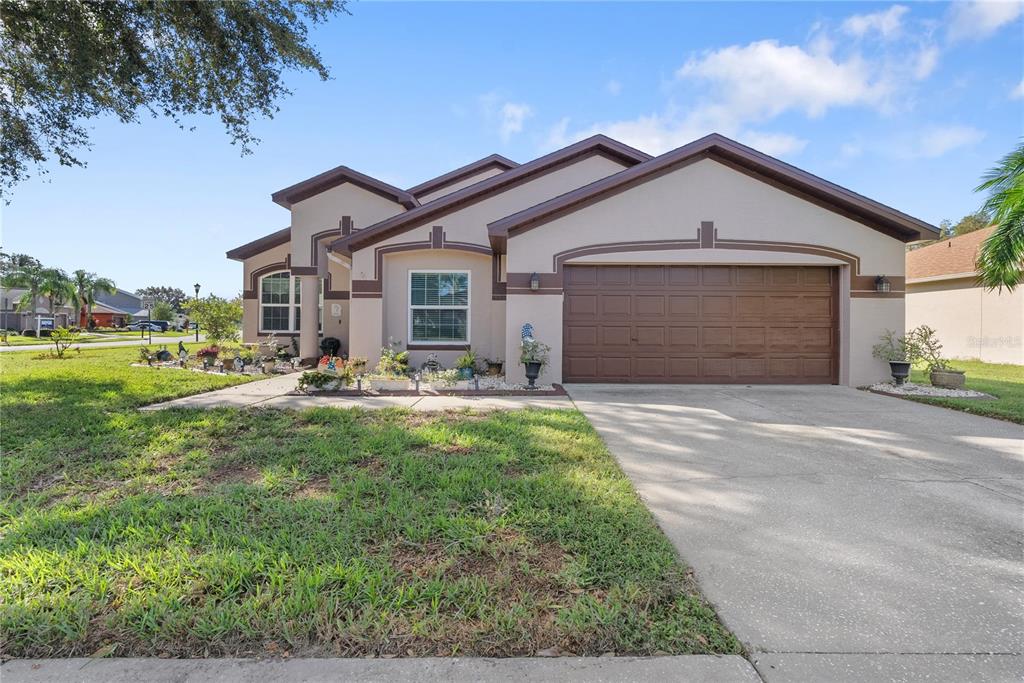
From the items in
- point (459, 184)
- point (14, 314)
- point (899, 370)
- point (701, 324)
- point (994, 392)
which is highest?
point (459, 184)

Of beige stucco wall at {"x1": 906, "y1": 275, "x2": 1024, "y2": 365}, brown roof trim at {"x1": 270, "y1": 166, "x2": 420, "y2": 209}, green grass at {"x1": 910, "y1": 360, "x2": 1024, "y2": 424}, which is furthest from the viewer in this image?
beige stucco wall at {"x1": 906, "y1": 275, "x2": 1024, "y2": 365}

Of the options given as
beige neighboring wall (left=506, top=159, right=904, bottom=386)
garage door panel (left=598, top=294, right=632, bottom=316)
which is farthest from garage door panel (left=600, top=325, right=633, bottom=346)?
beige neighboring wall (left=506, top=159, right=904, bottom=386)

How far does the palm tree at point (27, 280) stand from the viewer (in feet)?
129

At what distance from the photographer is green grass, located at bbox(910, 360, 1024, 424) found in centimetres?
755

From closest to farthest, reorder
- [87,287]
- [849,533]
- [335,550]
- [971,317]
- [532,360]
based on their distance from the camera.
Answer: [335,550] < [849,533] < [532,360] < [971,317] < [87,287]

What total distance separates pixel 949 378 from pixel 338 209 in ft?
50.3

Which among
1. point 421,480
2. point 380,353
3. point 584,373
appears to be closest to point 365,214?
point 380,353

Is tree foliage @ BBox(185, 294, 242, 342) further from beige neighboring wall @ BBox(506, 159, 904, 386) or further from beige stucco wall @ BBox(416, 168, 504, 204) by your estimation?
beige neighboring wall @ BBox(506, 159, 904, 386)

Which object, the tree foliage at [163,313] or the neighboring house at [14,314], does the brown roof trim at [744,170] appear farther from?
the tree foliage at [163,313]

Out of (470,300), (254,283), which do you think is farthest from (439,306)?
(254,283)

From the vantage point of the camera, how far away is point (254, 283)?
17453 mm

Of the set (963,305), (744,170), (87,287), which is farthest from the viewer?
(87,287)

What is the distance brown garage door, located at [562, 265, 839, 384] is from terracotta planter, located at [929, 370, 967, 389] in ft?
5.70

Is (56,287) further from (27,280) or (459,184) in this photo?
(459,184)
